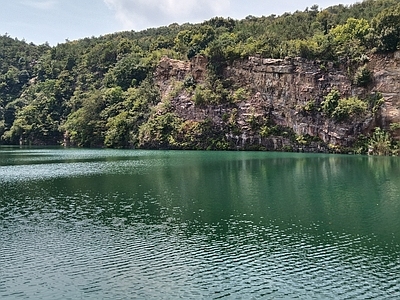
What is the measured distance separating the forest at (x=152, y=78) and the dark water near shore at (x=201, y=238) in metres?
40.3

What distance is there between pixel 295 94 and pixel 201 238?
201 feet

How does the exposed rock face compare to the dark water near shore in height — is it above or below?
above

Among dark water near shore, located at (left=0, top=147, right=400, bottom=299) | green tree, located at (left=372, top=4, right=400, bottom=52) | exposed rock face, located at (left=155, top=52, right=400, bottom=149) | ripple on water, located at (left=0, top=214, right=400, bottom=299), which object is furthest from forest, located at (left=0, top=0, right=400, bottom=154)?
ripple on water, located at (left=0, top=214, right=400, bottom=299)

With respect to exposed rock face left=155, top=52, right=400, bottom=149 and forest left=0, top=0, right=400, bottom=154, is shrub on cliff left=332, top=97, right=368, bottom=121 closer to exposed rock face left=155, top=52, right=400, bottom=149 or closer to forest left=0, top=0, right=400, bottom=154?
forest left=0, top=0, right=400, bottom=154

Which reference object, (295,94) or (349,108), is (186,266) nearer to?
(349,108)

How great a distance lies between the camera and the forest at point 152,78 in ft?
249

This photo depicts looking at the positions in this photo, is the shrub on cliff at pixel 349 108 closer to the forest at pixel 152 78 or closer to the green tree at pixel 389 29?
the forest at pixel 152 78

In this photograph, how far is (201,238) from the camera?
22.2 m

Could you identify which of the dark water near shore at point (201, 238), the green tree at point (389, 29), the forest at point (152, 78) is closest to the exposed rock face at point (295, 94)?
the forest at point (152, 78)

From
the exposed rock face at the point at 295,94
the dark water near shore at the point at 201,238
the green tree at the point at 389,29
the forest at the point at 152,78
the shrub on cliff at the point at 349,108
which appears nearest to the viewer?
the dark water near shore at the point at 201,238

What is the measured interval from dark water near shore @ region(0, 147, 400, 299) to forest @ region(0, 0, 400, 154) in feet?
132

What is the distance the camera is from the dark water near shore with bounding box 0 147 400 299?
16.0 metres

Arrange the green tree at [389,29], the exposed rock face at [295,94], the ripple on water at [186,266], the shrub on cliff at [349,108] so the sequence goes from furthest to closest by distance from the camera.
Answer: the shrub on cliff at [349,108] → the exposed rock face at [295,94] → the green tree at [389,29] → the ripple on water at [186,266]

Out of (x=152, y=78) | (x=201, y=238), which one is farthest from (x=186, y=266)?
(x=152, y=78)
